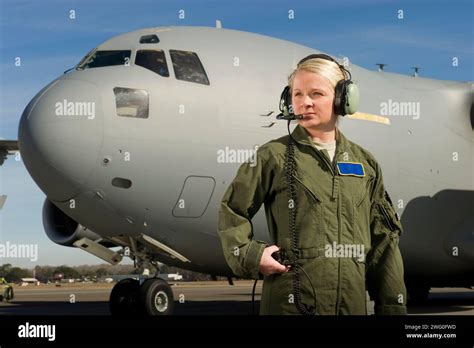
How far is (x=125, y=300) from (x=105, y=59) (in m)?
3.35

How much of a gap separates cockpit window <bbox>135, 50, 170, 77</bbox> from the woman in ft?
22.9

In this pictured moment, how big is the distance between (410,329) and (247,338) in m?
0.86

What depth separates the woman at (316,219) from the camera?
11.2 feet

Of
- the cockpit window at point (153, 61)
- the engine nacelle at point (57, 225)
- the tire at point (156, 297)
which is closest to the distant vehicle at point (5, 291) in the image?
the engine nacelle at point (57, 225)

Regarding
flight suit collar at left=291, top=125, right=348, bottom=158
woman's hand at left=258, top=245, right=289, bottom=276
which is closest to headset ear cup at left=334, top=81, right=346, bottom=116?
flight suit collar at left=291, top=125, right=348, bottom=158

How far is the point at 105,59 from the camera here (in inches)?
422

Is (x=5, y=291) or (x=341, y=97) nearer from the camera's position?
(x=341, y=97)

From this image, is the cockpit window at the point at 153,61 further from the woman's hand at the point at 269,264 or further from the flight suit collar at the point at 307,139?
the woman's hand at the point at 269,264

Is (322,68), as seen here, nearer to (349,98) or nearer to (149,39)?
(349,98)

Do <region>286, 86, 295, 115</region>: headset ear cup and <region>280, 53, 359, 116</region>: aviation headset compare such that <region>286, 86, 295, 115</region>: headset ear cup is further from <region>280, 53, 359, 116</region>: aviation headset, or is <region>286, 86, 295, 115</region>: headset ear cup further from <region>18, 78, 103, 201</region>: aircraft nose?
<region>18, 78, 103, 201</region>: aircraft nose

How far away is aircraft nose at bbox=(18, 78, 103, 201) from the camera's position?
9.45m

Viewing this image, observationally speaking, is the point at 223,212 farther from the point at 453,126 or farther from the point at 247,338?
the point at 453,126

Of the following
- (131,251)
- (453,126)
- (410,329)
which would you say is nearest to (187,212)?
(131,251)

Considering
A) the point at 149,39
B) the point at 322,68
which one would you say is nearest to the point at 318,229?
the point at 322,68
